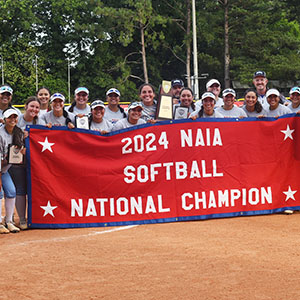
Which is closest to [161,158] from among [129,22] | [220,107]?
[220,107]

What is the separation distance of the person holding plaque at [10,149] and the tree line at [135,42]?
38058mm

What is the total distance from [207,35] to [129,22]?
626 cm

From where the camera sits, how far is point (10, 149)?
7.67 metres

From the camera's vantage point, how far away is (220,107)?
30.8 ft

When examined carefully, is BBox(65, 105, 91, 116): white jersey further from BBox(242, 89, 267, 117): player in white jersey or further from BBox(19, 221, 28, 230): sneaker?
BBox(242, 89, 267, 117): player in white jersey

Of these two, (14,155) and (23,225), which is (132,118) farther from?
(23,225)

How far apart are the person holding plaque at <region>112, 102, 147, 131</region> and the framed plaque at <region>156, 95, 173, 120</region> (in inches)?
16.3

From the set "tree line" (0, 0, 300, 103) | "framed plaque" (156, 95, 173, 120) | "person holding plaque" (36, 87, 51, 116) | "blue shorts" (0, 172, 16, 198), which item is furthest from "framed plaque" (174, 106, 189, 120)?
"tree line" (0, 0, 300, 103)

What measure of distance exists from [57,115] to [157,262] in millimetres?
3340

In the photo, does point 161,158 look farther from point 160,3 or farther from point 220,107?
point 160,3

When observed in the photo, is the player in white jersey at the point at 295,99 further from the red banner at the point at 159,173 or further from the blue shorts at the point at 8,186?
the blue shorts at the point at 8,186

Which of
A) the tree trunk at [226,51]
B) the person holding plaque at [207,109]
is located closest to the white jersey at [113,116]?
the person holding plaque at [207,109]

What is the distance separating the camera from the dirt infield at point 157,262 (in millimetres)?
5023

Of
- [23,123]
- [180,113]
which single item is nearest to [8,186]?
[23,123]
